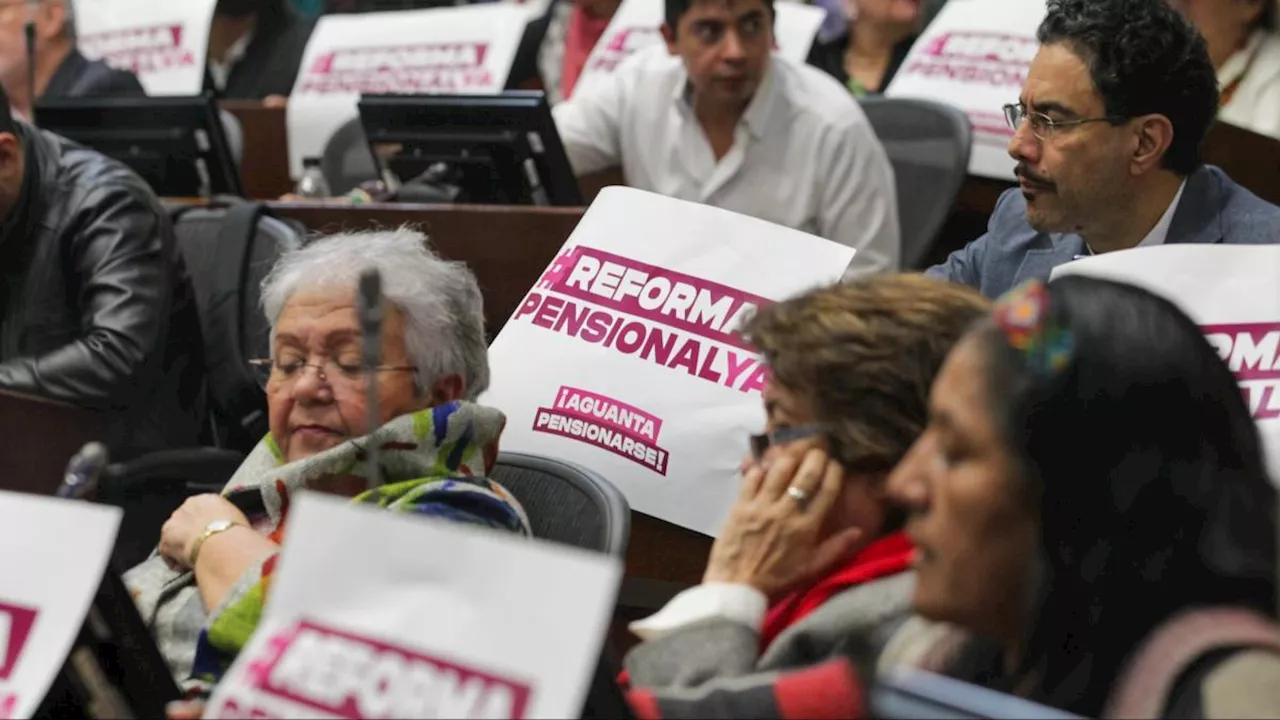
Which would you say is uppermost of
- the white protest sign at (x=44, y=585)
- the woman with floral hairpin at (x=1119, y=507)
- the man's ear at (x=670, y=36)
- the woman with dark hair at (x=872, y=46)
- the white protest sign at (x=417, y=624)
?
the woman with floral hairpin at (x=1119, y=507)

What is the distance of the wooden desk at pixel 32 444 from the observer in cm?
310

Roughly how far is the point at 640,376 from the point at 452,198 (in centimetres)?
131

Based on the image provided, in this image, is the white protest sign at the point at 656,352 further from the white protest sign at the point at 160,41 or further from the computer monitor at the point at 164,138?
the white protest sign at the point at 160,41

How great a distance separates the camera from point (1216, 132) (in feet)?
12.4

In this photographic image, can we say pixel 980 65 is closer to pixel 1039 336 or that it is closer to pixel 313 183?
pixel 313 183

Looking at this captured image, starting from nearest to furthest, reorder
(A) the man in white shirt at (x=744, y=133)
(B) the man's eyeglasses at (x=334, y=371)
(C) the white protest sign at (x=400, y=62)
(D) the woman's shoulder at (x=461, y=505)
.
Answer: (D) the woman's shoulder at (x=461, y=505), (B) the man's eyeglasses at (x=334, y=371), (A) the man in white shirt at (x=744, y=133), (C) the white protest sign at (x=400, y=62)

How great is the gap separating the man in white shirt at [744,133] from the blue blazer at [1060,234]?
3.04ft

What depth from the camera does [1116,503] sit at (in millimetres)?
1331

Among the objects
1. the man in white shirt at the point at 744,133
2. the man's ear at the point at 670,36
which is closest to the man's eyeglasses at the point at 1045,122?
the man in white shirt at the point at 744,133

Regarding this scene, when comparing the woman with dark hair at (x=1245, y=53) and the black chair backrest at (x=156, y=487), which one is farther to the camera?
the woman with dark hair at (x=1245, y=53)

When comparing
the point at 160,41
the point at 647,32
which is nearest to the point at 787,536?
the point at 647,32

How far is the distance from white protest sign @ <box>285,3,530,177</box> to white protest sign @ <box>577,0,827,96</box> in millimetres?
241

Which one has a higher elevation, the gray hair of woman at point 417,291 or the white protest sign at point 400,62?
the gray hair of woman at point 417,291

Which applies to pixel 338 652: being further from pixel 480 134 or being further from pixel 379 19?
pixel 379 19
